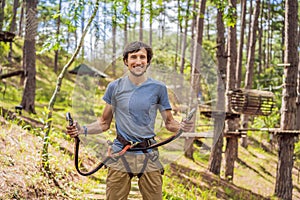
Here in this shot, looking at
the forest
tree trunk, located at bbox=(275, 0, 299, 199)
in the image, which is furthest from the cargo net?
tree trunk, located at bbox=(275, 0, 299, 199)

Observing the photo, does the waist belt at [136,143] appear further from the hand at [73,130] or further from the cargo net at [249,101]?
the cargo net at [249,101]

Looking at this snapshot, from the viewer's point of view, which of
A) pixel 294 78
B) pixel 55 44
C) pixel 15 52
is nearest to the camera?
pixel 55 44

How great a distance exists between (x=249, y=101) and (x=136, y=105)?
282 inches

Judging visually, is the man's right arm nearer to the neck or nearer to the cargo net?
the neck

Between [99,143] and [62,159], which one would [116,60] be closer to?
[99,143]

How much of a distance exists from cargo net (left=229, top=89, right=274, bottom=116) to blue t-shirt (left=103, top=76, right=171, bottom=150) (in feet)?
22.8

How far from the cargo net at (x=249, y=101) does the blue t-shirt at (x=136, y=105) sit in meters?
6.95

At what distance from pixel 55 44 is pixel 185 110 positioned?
2.16 metres

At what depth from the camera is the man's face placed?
8.61ft

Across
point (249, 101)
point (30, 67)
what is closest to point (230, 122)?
point (249, 101)


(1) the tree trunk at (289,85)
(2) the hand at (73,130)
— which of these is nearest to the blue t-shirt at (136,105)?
(2) the hand at (73,130)

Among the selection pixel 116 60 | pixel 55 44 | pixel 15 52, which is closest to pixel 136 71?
pixel 116 60

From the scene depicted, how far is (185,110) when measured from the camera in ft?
13.5

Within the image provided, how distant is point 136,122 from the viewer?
2.60m
